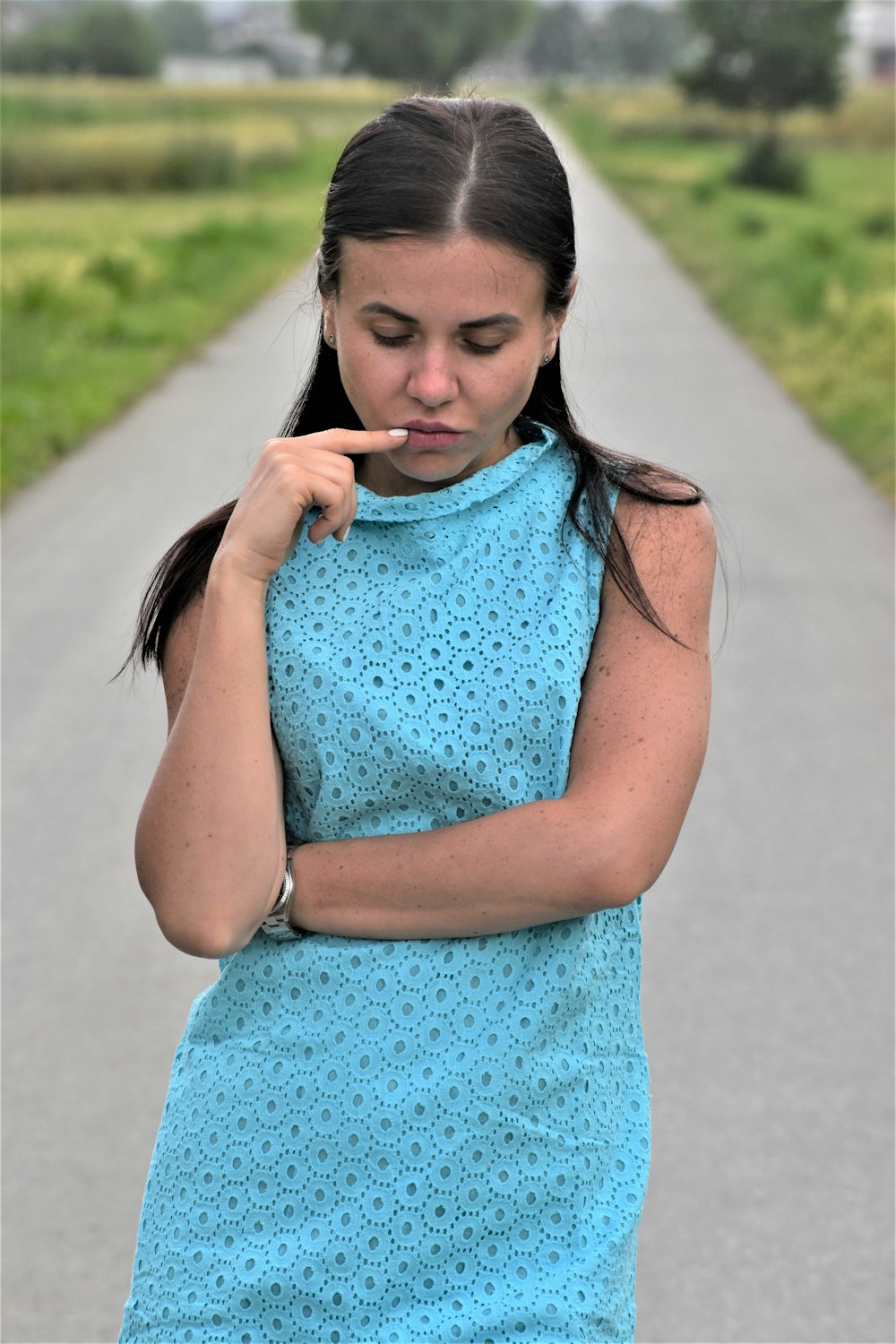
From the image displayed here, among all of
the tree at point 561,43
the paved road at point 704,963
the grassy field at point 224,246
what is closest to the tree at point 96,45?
the grassy field at point 224,246

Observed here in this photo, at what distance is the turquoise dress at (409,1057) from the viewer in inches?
65.0

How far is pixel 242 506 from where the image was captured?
167 cm

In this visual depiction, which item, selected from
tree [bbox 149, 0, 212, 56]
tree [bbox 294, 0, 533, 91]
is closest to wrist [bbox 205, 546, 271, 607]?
tree [bbox 294, 0, 533, 91]

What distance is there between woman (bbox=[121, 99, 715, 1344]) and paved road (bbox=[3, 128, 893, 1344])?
130 centimetres

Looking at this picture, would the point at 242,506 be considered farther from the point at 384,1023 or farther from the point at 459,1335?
the point at 459,1335

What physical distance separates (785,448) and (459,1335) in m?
9.70

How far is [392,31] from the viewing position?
104125mm

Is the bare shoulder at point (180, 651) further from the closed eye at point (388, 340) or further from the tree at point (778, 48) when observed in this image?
the tree at point (778, 48)

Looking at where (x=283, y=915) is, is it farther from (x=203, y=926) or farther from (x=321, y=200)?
(x=321, y=200)

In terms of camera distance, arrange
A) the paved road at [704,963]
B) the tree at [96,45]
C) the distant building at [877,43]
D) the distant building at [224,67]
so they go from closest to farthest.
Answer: the paved road at [704,963] < the tree at [96,45] < the distant building at [877,43] < the distant building at [224,67]

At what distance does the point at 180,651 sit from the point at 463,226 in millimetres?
487

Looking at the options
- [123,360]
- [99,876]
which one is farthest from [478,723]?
[123,360]

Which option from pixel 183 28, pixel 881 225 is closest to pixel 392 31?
pixel 183 28

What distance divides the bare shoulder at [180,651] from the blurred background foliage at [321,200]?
1.61ft
